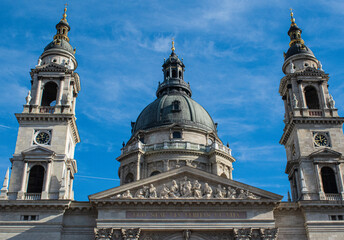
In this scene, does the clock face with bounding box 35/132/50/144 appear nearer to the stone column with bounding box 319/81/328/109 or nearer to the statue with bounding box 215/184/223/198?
the statue with bounding box 215/184/223/198

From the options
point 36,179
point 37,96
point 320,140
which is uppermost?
point 37,96

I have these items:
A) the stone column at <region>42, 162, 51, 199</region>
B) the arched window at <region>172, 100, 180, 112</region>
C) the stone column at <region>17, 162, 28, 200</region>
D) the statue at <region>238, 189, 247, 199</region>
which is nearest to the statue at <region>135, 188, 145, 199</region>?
the stone column at <region>42, 162, 51, 199</region>

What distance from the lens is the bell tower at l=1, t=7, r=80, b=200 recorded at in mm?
36906

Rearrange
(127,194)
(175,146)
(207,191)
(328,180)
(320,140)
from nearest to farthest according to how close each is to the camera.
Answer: (127,194) < (207,191) < (328,180) < (320,140) < (175,146)

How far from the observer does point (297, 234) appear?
35625 mm

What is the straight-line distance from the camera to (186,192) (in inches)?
1417

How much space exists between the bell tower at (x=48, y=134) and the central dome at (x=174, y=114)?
44.1 ft

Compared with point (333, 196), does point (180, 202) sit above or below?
below

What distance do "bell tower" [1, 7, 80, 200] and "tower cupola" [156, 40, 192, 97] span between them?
60.2 ft

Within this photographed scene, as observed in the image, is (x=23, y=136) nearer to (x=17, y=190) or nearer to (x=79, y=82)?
(x=17, y=190)

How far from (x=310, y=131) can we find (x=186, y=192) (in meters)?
12.8

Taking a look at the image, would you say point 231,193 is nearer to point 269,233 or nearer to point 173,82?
point 269,233

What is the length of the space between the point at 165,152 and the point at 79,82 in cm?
1288

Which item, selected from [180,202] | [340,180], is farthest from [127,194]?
[340,180]
